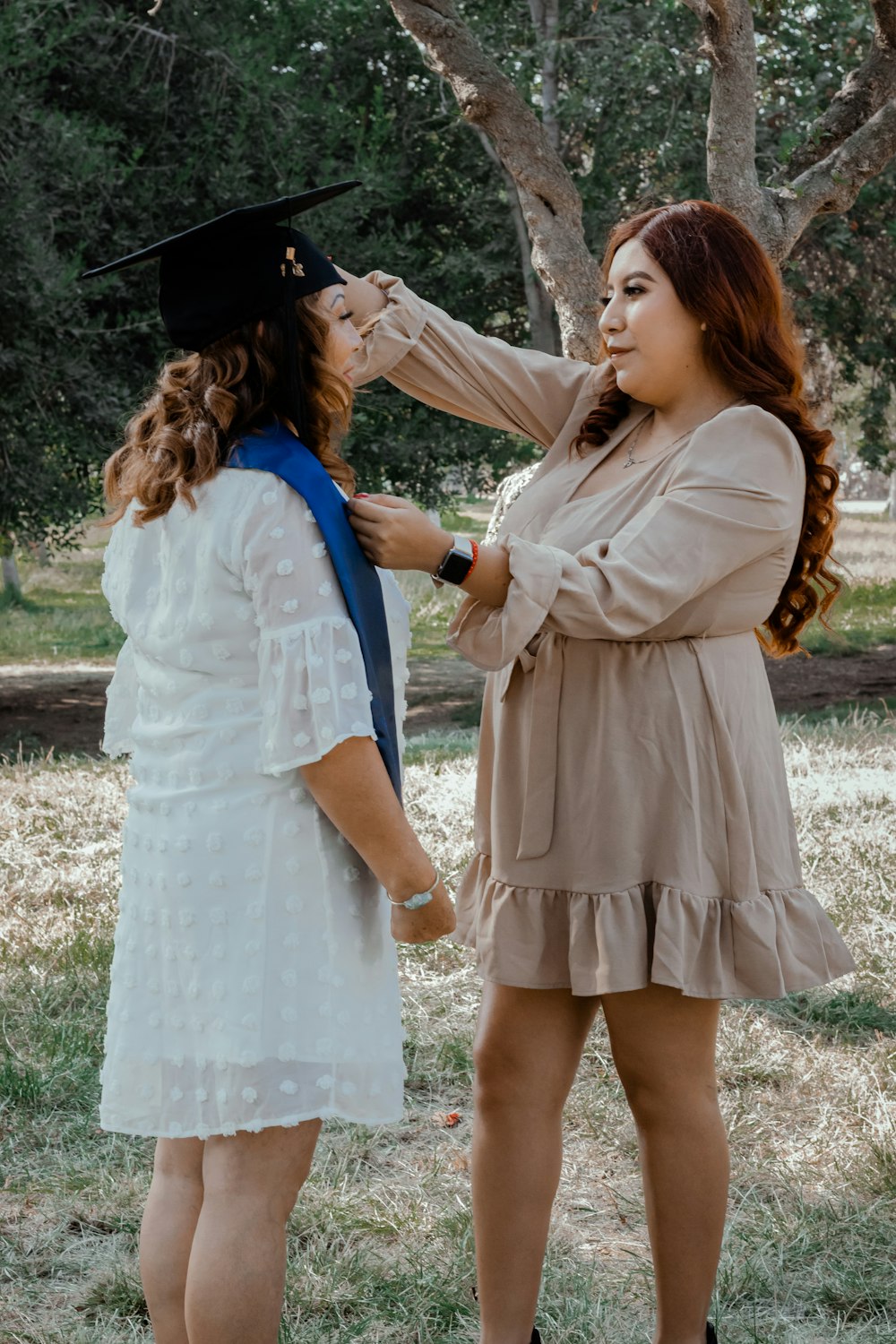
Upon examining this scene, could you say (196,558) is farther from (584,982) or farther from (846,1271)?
(846,1271)

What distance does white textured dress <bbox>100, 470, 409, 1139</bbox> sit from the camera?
1.79 metres

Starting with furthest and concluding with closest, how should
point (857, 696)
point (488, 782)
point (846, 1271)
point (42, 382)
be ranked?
point (857, 696) → point (42, 382) → point (846, 1271) → point (488, 782)

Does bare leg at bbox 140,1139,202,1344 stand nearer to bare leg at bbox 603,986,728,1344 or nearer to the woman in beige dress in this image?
the woman in beige dress

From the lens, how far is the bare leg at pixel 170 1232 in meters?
1.90

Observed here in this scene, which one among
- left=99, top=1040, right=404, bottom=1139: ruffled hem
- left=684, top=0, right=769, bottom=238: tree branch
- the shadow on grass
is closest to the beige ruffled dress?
left=99, top=1040, right=404, bottom=1139: ruffled hem

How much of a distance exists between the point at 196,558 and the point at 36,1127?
7.03 ft

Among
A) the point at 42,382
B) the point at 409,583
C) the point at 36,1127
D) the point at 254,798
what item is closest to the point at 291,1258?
the point at 36,1127

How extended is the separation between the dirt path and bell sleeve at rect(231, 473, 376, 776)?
7.49 metres

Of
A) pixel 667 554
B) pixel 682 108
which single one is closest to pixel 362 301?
pixel 667 554

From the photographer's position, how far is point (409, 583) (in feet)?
52.1

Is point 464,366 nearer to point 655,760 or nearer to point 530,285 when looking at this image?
point 655,760

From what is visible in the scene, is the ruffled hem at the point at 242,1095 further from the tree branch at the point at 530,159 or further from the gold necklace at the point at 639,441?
the tree branch at the point at 530,159

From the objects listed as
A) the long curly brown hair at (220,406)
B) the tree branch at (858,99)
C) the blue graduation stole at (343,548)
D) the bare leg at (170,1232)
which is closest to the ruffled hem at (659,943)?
the blue graduation stole at (343,548)

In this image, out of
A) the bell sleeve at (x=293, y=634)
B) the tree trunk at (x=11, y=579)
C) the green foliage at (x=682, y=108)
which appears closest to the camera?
the bell sleeve at (x=293, y=634)
